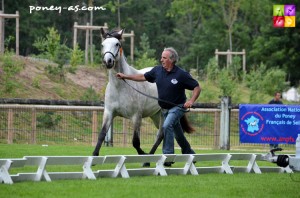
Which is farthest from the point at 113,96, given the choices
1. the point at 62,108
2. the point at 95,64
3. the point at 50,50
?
the point at 95,64

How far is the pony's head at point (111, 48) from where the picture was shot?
1625 cm

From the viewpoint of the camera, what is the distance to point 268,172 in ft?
54.1

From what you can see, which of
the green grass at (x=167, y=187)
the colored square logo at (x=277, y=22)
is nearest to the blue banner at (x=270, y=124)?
the green grass at (x=167, y=187)

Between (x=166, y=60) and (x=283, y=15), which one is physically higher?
(x=283, y=15)

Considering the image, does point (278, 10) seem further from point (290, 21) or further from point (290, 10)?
point (290, 21)

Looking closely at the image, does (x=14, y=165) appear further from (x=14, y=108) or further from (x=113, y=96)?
(x=14, y=108)

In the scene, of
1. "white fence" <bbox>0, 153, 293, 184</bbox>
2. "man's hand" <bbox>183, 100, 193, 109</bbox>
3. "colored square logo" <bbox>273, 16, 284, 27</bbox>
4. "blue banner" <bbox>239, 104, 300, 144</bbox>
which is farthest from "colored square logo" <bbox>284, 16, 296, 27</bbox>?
"man's hand" <bbox>183, 100, 193, 109</bbox>

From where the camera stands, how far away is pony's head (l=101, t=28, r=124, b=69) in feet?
53.3

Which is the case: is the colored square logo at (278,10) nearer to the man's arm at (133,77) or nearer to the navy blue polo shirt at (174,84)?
the man's arm at (133,77)

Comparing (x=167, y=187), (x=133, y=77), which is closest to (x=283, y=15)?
(x=133, y=77)

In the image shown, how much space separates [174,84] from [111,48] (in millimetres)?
1532

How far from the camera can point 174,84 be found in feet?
51.4

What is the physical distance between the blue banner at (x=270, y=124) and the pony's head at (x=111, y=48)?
910 centimetres

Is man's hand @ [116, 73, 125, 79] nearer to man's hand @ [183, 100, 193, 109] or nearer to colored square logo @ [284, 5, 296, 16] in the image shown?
man's hand @ [183, 100, 193, 109]
